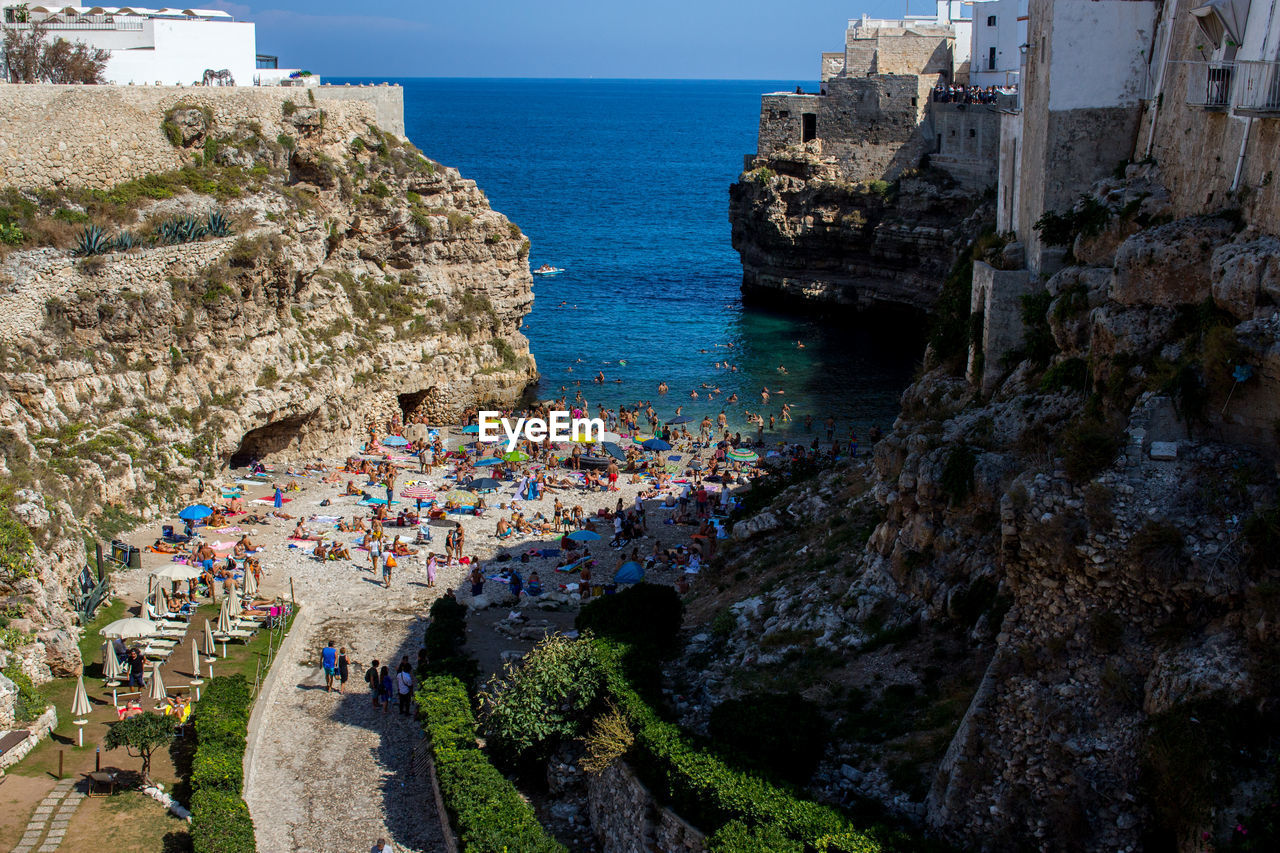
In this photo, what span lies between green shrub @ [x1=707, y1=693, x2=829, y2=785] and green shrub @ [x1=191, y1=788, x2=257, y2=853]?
6.91m

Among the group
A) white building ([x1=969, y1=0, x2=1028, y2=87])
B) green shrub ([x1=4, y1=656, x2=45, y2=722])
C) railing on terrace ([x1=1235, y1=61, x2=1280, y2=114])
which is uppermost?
white building ([x1=969, y1=0, x2=1028, y2=87])

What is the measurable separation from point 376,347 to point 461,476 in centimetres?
700

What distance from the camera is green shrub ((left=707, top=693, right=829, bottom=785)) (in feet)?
53.3

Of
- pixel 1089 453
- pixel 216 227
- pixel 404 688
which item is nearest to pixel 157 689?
A: pixel 404 688

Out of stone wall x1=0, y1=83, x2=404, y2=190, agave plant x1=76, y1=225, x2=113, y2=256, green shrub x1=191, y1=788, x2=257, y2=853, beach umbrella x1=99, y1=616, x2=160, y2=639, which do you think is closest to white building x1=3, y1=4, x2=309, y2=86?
stone wall x1=0, y1=83, x2=404, y2=190

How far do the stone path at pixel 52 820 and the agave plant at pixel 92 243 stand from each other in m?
20.1

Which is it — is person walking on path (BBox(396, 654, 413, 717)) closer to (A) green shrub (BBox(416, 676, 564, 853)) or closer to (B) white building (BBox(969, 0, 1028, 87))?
(A) green shrub (BBox(416, 676, 564, 853))

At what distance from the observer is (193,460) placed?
33.9 m

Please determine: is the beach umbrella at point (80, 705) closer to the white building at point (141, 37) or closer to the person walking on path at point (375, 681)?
the person walking on path at point (375, 681)

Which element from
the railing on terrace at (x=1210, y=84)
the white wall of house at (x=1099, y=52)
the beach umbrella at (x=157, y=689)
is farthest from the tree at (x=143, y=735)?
the railing on terrace at (x=1210, y=84)

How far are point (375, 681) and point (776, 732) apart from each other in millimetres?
9893

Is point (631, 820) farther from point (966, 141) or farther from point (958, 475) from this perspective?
point (966, 141)

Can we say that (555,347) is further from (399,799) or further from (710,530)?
(399,799)

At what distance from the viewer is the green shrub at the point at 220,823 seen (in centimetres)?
1717
